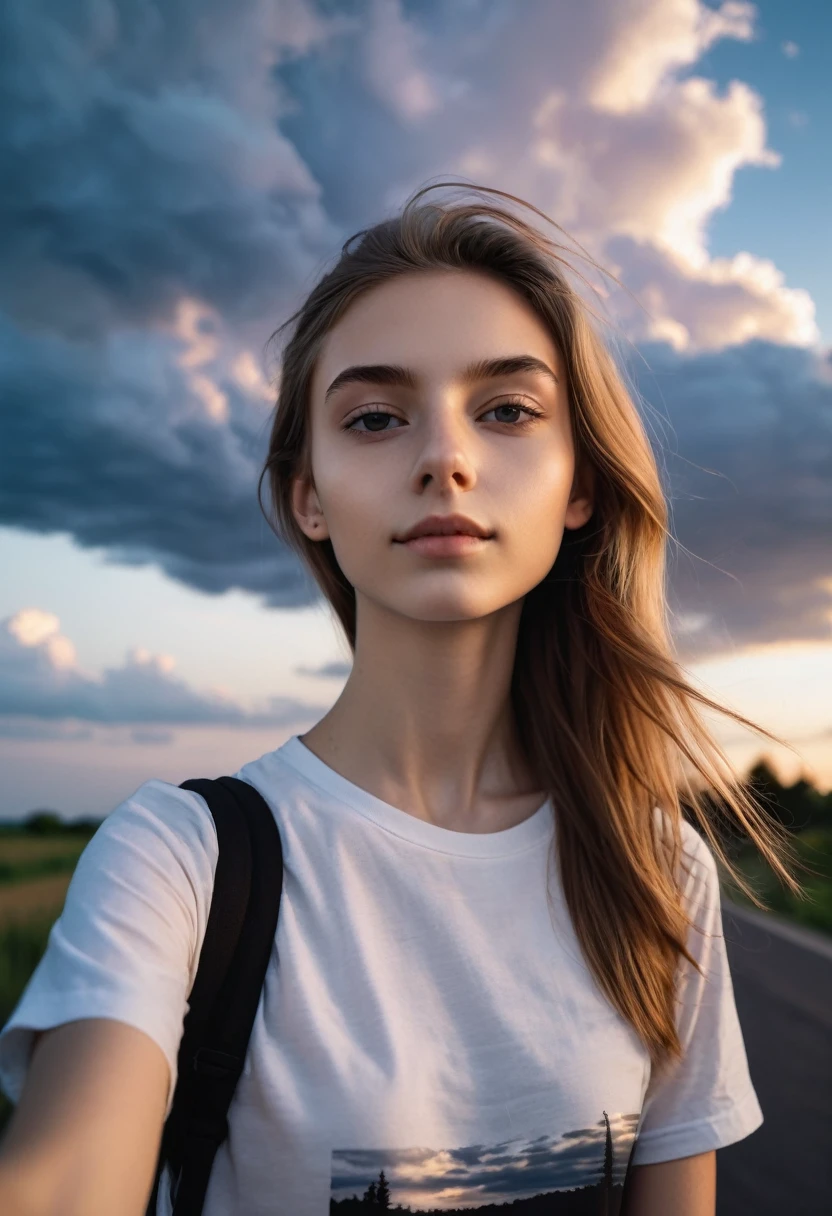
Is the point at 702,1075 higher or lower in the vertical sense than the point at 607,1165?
higher

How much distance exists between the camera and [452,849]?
228 cm

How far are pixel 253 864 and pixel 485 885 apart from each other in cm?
54

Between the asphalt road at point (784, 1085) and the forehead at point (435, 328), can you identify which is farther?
the asphalt road at point (784, 1085)

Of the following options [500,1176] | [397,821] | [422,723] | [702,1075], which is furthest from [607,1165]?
[422,723]

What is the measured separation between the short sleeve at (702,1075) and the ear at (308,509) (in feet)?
4.27

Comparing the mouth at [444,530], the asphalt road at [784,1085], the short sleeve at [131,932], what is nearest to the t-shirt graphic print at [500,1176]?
the short sleeve at [131,932]

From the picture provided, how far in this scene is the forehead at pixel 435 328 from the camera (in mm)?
2293

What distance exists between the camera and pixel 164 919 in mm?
1812

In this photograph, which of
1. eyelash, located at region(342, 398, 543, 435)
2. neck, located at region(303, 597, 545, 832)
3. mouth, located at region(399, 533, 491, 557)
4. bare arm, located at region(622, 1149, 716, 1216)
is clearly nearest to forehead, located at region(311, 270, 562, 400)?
eyelash, located at region(342, 398, 543, 435)

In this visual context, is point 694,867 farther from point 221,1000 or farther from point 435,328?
point 435,328

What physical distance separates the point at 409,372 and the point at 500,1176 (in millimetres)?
1670

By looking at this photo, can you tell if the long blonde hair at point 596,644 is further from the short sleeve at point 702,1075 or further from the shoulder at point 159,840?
the shoulder at point 159,840

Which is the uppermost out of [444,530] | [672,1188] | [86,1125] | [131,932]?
[444,530]

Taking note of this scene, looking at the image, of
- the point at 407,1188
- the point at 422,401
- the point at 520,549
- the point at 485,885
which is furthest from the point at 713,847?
the point at 422,401
